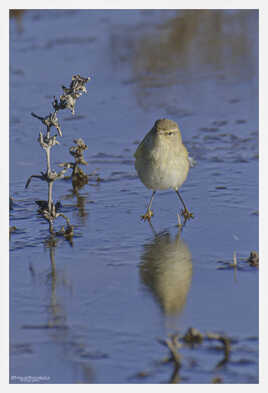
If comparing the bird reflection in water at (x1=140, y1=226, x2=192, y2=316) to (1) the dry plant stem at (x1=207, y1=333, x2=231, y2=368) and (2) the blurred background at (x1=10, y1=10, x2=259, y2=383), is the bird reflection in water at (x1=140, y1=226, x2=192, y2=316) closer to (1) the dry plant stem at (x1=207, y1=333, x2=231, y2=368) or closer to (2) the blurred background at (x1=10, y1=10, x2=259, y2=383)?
(2) the blurred background at (x1=10, y1=10, x2=259, y2=383)

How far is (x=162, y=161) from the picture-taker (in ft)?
24.4

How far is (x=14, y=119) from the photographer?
10266mm

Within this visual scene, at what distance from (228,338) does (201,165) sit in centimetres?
422

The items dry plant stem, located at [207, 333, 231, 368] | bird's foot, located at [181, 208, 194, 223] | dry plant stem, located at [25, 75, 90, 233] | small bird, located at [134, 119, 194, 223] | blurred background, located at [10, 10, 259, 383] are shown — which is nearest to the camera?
dry plant stem, located at [207, 333, 231, 368]

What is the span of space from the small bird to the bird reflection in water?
85 cm

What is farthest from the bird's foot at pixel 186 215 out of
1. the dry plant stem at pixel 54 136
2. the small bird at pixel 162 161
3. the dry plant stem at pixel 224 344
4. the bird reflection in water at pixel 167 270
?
the dry plant stem at pixel 224 344

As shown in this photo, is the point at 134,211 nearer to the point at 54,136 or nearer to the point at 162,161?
the point at 162,161

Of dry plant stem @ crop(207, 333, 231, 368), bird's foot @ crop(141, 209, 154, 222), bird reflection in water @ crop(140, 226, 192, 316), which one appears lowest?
dry plant stem @ crop(207, 333, 231, 368)

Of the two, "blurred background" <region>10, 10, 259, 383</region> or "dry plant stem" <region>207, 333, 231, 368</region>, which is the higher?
"blurred background" <region>10, 10, 259, 383</region>

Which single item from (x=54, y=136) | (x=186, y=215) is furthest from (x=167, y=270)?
(x=54, y=136)

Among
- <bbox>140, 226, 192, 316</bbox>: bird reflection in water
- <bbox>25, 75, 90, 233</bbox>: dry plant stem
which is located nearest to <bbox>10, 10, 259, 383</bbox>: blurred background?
<bbox>140, 226, 192, 316</bbox>: bird reflection in water

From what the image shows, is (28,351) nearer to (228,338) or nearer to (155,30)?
(228,338)

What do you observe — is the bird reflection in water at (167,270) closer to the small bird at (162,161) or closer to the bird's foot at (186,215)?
the bird's foot at (186,215)

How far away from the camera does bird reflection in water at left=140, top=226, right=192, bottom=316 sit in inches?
204
